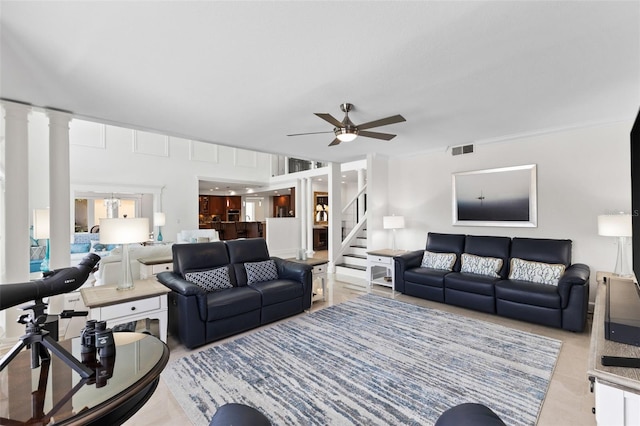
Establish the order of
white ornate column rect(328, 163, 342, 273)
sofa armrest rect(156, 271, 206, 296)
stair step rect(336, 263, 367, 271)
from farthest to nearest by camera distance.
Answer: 1. white ornate column rect(328, 163, 342, 273)
2. stair step rect(336, 263, 367, 271)
3. sofa armrest rect(156, 271, 206, 296)

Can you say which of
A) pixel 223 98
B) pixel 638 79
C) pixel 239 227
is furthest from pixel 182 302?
pixel 239 227

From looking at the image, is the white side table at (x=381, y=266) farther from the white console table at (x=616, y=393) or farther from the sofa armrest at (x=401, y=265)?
the white console table at (x=616, y=393)

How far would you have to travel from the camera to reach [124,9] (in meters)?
1.71

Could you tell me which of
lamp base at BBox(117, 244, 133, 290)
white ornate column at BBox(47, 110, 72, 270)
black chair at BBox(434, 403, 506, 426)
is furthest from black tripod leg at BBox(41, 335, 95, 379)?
white ornate column at BBox(47, 110, 72, 270)

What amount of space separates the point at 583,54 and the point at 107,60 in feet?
12.1

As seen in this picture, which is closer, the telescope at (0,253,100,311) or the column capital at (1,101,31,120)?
the telescope at (0,253,100,311)

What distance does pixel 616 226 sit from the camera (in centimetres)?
320

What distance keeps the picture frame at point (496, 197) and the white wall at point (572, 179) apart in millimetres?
96

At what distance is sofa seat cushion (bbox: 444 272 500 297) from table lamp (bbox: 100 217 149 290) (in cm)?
389

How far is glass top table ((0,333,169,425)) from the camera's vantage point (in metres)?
0.98

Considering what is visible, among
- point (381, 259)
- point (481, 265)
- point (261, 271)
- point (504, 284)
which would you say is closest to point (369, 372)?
point (261, 271)

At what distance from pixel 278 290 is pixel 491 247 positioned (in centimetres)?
323

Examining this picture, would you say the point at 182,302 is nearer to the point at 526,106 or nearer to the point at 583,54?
the point at 583,54

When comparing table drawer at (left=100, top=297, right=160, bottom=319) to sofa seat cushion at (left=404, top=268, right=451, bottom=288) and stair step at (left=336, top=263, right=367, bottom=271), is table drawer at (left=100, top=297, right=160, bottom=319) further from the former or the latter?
stair step at (left=336, top=263, right=367, bottom=271)
